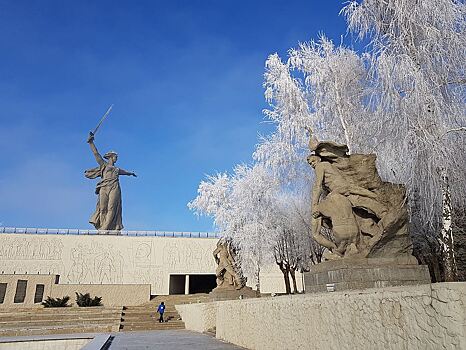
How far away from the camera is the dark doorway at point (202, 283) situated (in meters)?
40.4

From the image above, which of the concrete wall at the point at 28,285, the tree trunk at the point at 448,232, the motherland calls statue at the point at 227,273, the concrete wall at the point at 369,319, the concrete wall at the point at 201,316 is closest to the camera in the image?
the concrete wall at the point at 369,319

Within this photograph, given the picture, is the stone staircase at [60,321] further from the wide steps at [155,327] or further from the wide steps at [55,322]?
the wide steps at [155,327]

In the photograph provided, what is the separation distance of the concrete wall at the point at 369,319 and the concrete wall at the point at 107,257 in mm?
30170

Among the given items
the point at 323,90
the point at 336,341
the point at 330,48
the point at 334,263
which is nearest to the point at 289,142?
the point at 323,90

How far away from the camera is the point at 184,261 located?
35.7 meters

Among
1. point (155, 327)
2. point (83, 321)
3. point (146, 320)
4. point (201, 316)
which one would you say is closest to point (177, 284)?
point (146, 320)

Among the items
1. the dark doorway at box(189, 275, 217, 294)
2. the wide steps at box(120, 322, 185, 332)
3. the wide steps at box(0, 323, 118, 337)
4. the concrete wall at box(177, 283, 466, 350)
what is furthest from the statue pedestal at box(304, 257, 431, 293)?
the dark doorway at box(189, 275, 217, 294)

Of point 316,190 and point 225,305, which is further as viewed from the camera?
point 225,305

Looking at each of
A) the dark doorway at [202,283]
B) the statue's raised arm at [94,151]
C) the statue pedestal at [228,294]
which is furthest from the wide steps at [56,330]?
the statue's raised arm at [94,151]

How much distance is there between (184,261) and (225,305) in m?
27.1

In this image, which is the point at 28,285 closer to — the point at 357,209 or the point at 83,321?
the point at 83,321

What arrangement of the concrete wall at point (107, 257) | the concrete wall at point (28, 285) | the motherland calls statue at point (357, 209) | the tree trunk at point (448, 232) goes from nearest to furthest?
the motherland calls statue at point (357, 209), the tree trunk at point (448, 232), the concrete wall at point (28, 285), the concrete wall at point (107, 257)

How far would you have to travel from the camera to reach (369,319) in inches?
124

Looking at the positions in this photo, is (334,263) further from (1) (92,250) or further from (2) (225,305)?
(1) (92,250)
